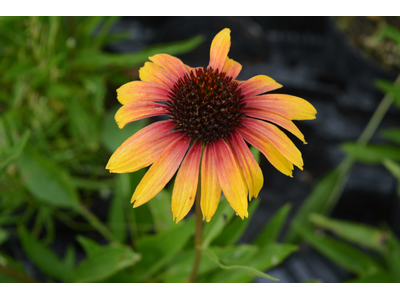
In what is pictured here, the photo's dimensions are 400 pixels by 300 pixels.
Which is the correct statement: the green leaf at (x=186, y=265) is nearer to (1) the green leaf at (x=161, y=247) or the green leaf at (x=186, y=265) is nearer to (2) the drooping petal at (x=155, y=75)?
(1) the green leaf at (x=161, y=247)

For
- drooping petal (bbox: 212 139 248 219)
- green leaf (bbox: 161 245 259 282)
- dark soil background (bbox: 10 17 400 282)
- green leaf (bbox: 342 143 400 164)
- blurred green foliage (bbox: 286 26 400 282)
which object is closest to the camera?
drooping petal (bbox: 212 139 248 219)

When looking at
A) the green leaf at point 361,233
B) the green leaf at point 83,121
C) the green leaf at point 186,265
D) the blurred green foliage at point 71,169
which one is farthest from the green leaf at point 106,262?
the green leaf at point 361,233

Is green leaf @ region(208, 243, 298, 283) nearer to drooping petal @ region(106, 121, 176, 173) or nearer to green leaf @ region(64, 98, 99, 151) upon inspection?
Answer: drooping petal @ region(106, 121, 176, 173)

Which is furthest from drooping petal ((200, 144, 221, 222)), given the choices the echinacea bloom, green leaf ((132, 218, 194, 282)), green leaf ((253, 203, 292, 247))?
green leaf ((253, 203, 292, 247))

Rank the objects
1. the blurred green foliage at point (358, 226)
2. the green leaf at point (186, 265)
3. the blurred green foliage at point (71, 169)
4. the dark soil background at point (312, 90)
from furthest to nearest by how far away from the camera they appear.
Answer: the dark soil background at point (312, 90) → the blurred green foliage at point (358, 226) → the blurred green foliage at point (71, 169) → the green leaf at point (186, 265)

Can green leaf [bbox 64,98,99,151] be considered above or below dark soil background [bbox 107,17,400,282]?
below

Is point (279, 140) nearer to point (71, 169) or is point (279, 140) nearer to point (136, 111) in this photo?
point (136, 111)

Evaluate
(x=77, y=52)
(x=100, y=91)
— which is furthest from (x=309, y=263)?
(x=77, y=52)
